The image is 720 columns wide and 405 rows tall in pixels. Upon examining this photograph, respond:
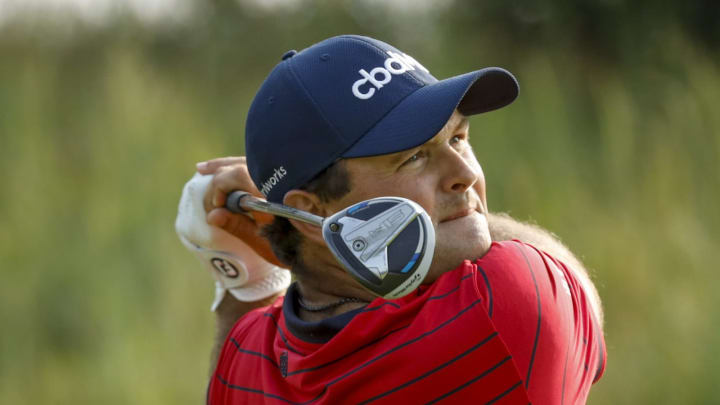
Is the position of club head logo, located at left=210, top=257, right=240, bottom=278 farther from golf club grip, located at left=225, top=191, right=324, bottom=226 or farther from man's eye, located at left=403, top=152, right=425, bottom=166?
man's eye, located at left=403, top=152, right=425, bottom=166

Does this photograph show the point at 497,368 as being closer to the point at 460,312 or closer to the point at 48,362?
the point at 460,312

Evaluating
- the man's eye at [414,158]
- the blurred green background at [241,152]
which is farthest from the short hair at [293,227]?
the blurred green background at [241,152]

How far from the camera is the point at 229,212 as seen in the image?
206 centimetres

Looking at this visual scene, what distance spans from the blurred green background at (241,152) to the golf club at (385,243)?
7.86 ft

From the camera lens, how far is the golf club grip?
1.59 metres

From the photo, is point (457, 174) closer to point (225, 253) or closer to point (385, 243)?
point (385, 243)

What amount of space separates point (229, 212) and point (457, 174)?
26.4 inches

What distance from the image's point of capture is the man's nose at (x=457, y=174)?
158 cm

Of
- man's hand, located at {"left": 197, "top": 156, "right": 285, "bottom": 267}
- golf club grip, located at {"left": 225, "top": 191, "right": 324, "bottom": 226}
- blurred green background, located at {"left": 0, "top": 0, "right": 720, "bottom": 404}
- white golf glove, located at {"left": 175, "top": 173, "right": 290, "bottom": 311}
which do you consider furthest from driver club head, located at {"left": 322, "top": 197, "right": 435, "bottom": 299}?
blurred green background, located at {"left": 0, "top": 0, "right": 720, "bottom": 404}

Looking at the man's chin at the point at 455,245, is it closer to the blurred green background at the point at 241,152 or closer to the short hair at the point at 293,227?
the short hair at the point at 293,227

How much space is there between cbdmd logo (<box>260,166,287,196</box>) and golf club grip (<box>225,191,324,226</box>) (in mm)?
26

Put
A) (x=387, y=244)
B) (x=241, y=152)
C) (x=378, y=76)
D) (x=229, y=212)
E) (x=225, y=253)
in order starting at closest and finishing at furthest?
(x=387, y=244) → (x=378, y=76) → (x=229, y=212) → (x=225, y=253) → (x=241, y=152)

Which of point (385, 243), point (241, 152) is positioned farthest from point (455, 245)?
point (241, 152)

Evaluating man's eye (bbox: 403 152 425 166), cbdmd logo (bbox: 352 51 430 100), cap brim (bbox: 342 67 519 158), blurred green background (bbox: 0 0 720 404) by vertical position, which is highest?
cbdmd logo (bbox: 352 51 430 100)
